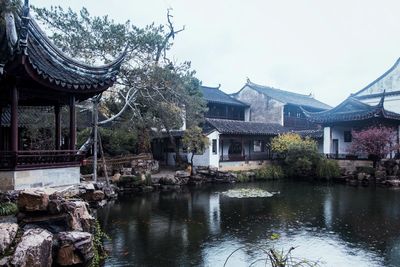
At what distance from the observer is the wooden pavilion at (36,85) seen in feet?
24.8

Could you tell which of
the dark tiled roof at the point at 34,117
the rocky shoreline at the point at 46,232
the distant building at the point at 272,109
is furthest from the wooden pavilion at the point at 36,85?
the distant building at the point at 272,109

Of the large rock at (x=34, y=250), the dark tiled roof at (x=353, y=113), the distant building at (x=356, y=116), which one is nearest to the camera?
the large rock at (x=34, y=250)

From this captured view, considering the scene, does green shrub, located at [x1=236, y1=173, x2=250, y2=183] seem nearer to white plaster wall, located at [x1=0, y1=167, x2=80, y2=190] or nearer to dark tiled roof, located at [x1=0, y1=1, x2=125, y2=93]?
dark tiled roof, located at [x1=0, y1=1, x2=125, y2=93]

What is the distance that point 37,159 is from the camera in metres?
8.26

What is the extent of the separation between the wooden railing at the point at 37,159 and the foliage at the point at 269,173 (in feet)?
53.9

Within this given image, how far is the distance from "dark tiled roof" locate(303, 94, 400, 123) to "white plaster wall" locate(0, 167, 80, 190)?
843 inches

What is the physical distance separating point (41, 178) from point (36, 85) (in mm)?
2281

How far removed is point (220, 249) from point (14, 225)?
457 centimetres

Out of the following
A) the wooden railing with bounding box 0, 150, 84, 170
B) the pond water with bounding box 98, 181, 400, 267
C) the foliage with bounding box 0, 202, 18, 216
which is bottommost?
the pond water with bounding box 98, 181, 400, 267

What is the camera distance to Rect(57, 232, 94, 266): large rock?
6.20 metres

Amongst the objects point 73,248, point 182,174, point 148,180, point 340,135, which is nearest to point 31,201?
point 73,248

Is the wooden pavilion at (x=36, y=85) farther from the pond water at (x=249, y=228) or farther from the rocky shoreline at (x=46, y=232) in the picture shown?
the pond water at (x=249, y=228)

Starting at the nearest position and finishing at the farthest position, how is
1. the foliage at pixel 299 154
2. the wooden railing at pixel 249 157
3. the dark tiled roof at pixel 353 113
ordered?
1. the foliage at pixel 299 154
2. the dark tiled roof at pixel 353 113
3. the wooden railing at pixel 249 157

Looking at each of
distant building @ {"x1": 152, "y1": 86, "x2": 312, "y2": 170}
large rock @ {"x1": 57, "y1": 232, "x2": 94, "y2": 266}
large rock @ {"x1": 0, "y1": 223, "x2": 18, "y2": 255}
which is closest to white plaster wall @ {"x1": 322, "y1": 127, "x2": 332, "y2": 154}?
distant building @ {"x1": 152, "y1": 86, "x2": 312, "y2": 170}
